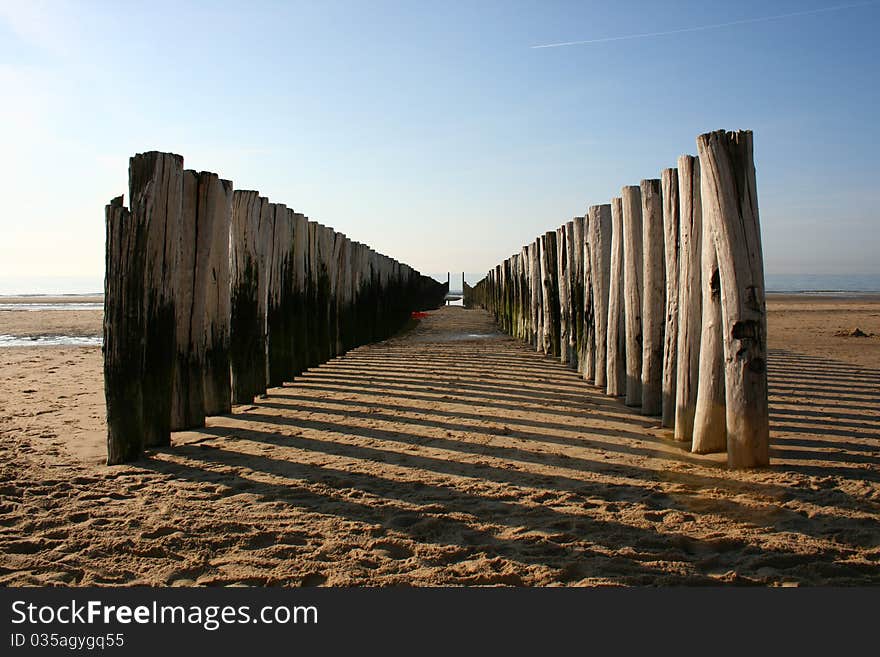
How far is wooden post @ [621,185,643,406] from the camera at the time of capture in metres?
5.76

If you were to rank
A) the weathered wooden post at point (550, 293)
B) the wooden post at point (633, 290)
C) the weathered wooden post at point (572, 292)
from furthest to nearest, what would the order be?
the weathered wooden post at point (550, 293) → the weathered wooden post at point (572, 292) → the wooden post at point (633, 290)

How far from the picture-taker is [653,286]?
5195 mm

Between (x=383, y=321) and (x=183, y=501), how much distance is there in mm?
10675

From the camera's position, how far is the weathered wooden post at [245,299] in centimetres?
599

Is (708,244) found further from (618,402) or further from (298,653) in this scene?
(298,653)

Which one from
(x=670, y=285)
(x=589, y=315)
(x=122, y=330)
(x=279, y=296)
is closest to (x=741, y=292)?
(x=670, y=285)

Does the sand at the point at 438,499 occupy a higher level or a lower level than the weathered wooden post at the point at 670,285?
lower

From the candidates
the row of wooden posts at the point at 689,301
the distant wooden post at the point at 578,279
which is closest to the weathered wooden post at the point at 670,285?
the row of wooden posts at the point at 689,301

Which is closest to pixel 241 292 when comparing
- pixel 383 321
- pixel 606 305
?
pixel 606 305

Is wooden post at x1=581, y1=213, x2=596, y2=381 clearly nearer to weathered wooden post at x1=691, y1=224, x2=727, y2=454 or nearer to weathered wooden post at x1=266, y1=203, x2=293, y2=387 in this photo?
weathered wooden post at x1=691, y1=224, x2=727, y2=454

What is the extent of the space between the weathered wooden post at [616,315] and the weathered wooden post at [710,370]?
1.98 m

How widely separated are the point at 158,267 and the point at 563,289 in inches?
217

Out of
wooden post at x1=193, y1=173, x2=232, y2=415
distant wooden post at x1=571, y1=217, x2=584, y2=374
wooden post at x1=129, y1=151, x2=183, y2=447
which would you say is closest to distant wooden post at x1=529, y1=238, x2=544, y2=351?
distant wooden post at x1=571, y1=217, x2=584, y2=374

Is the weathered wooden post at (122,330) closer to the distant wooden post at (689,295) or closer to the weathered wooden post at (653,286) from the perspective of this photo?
the distant wooden post at (689,295)
